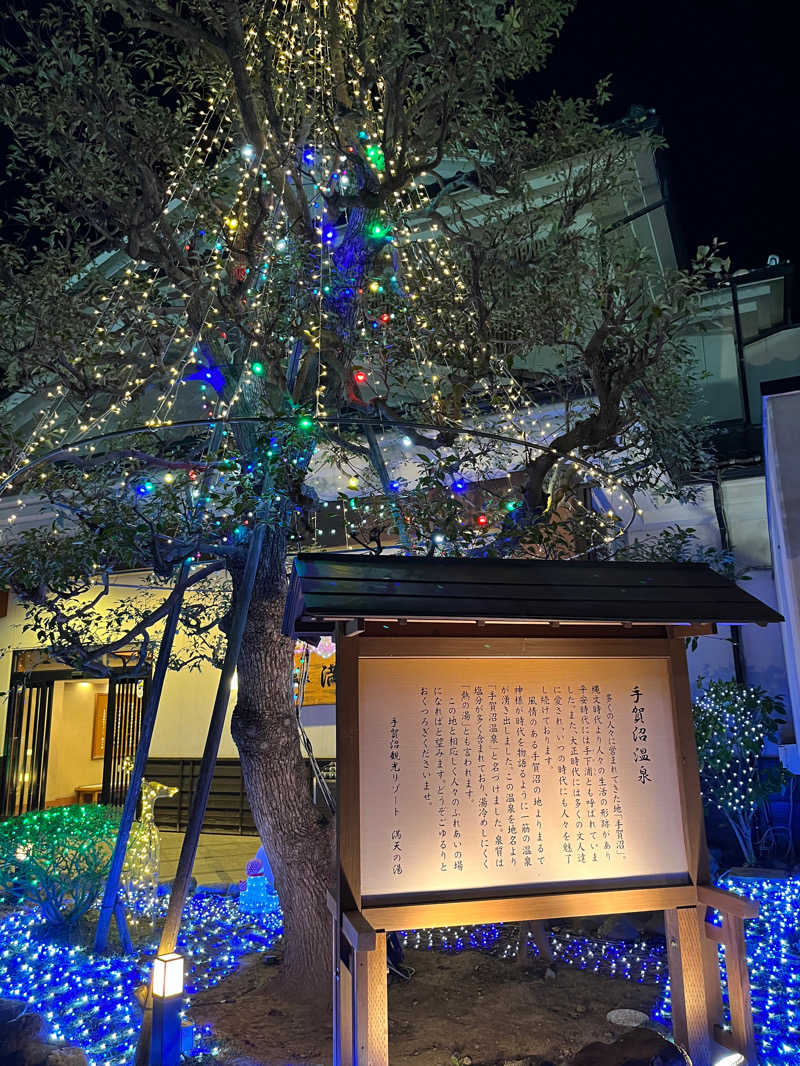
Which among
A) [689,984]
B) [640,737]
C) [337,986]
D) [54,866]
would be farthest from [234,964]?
[640,737]

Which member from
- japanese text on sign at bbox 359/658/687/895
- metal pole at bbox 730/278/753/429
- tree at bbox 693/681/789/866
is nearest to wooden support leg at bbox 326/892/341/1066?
japanese text on sign at bbox 359/658/687/895

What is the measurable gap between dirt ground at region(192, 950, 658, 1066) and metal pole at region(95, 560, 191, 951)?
4.73 ft

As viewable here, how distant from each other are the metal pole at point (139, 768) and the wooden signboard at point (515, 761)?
7.84 feet

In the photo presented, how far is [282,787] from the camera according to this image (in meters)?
6.79

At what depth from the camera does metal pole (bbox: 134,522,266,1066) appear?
5.09m

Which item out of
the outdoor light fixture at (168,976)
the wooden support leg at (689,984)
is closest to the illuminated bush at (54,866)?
the outdoor light fixture at (168,976)

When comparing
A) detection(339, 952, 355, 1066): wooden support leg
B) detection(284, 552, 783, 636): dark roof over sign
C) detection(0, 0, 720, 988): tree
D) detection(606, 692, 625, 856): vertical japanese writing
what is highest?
detection(0, 0, 720, 988): tree

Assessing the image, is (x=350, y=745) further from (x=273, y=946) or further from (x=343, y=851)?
(x=273, y=946)

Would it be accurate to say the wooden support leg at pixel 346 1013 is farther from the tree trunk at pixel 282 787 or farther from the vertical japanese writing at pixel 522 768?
the tree trunk at pixel 282 787

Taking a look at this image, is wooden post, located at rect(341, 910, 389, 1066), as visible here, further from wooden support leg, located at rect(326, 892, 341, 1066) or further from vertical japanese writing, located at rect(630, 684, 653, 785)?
vertical japanese writing, located at rect(630, 684, 653, 785)

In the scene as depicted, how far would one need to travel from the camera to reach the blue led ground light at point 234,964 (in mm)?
5512

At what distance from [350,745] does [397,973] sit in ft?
13.0

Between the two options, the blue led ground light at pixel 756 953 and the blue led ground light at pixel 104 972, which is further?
the blue led ground light at pixel 104 972

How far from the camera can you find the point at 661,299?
6.85 metres
